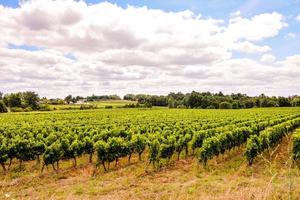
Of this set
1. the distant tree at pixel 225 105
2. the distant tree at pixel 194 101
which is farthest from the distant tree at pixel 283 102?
the distant tree at pixel 194 101

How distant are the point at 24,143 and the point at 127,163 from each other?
26.5ft

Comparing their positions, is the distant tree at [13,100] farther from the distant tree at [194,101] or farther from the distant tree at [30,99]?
the distant tree at [194,101]

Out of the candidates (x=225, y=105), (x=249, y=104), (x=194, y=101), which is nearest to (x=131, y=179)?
(x=225, y=105)

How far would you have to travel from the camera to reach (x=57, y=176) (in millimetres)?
21078

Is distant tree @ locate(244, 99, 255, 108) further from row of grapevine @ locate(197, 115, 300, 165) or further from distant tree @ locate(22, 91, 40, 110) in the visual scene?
row of grapevine @ locate(197, 115, 300, 165)

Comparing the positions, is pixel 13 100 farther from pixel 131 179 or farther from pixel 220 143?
pixel 131 179

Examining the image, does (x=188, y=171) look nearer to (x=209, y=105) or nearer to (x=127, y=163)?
(x=127, y=163)

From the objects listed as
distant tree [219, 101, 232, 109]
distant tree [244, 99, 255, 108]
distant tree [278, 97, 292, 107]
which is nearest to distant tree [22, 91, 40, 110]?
distant tree [219, 101, 232, 109]

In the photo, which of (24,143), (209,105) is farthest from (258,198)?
(209,105)

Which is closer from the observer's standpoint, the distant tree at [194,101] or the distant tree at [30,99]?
the distant tree at [30,99]

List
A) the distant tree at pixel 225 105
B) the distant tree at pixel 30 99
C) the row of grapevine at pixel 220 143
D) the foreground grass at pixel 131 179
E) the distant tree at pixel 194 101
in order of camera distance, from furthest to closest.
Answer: the distant tree at pixel 194 101 → the distant tree at pixel 225 105 → the distant tree at pixel 30 99 → the row of grapevine at pixel 220 143 → the foreground grass at pixel 131 179

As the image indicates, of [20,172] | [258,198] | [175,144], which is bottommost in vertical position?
[20,172]

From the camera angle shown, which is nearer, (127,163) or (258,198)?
(258,198)

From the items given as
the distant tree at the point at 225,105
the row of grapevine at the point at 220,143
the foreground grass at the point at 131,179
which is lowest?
the foreground grass at the point at 131,179
